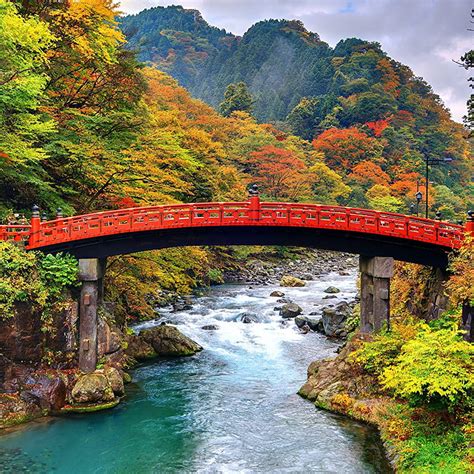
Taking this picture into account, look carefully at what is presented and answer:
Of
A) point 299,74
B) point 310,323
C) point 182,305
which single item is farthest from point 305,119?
point 310,323

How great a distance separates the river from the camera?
1614 cm

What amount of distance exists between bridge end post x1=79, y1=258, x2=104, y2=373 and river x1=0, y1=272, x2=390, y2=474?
2361 millimetres

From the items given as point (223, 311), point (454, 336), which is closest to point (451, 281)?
point (454, 336)

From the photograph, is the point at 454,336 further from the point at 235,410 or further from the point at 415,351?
the point at 235,410

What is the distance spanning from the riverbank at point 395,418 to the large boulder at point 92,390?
27.0ft

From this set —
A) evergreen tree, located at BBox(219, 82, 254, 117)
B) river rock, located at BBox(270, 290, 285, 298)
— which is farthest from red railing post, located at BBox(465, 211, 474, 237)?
evergreen tree, located at BBox(219, 82, 254, 117)

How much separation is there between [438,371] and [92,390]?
42.5 ft

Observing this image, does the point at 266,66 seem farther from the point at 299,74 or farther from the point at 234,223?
the point at 234,223

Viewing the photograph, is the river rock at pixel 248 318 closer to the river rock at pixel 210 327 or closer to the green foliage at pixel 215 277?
the river rock at pixel 210 327

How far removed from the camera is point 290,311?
3559 centimetres

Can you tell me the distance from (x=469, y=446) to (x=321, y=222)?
1060 cm

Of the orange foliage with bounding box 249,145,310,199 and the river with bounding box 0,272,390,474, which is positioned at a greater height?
the orange foliage with bounding box 249,145,310,199

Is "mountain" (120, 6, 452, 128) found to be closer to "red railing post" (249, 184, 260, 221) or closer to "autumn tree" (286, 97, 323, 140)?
"autumn tree" (286, 97, 323, 140)

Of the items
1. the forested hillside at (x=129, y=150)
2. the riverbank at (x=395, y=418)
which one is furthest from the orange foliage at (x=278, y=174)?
the riverbank at (x=395, y=418)
